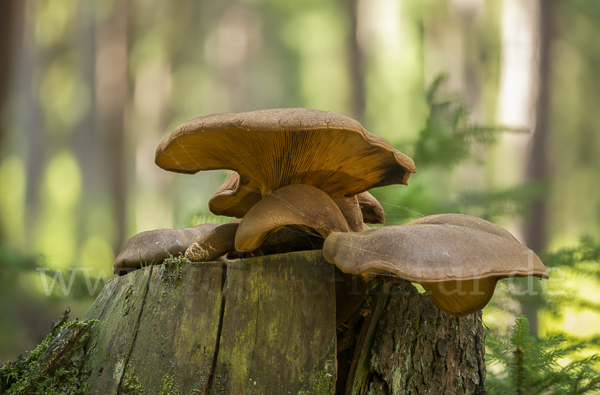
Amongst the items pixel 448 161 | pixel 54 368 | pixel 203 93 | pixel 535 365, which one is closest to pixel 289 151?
pixel 54 368

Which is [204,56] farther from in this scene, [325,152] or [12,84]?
[325,152]

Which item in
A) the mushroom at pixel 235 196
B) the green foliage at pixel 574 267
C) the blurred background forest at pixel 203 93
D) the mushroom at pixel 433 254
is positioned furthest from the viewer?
the blurred background forest at pixel 203 93

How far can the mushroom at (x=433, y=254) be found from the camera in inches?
52.3

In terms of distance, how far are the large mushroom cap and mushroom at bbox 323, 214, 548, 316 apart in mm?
399

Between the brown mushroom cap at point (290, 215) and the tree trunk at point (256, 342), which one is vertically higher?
the brown mushroom cap at point (290, 215)

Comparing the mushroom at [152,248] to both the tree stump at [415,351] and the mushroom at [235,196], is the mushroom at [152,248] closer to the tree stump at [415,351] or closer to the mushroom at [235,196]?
the mushroom at [235,196]

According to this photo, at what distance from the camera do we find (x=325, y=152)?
1.80 metres

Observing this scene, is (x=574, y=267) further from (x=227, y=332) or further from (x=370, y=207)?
(x=227, y=332)

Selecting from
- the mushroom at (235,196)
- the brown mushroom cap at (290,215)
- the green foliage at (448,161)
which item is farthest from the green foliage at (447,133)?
the brown mushroom cap at (290,215)

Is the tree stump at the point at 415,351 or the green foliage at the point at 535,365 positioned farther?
the green foliage at the point at 535,365

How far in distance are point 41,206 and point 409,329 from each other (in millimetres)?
9529

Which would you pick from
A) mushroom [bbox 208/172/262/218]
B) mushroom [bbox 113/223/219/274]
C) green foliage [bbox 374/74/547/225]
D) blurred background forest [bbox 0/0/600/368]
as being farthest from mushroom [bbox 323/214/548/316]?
blurred background forest [bbox 0/0/600/368]

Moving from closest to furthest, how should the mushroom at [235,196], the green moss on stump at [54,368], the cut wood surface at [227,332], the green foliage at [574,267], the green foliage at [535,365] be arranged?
the cut wood surface at [227,332] < the green moss on stump at [54,368] < the green foliage at [535,365] < the mushroom at [235,196] < the green foliage at [574,267]

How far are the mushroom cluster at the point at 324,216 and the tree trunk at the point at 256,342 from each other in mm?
146
